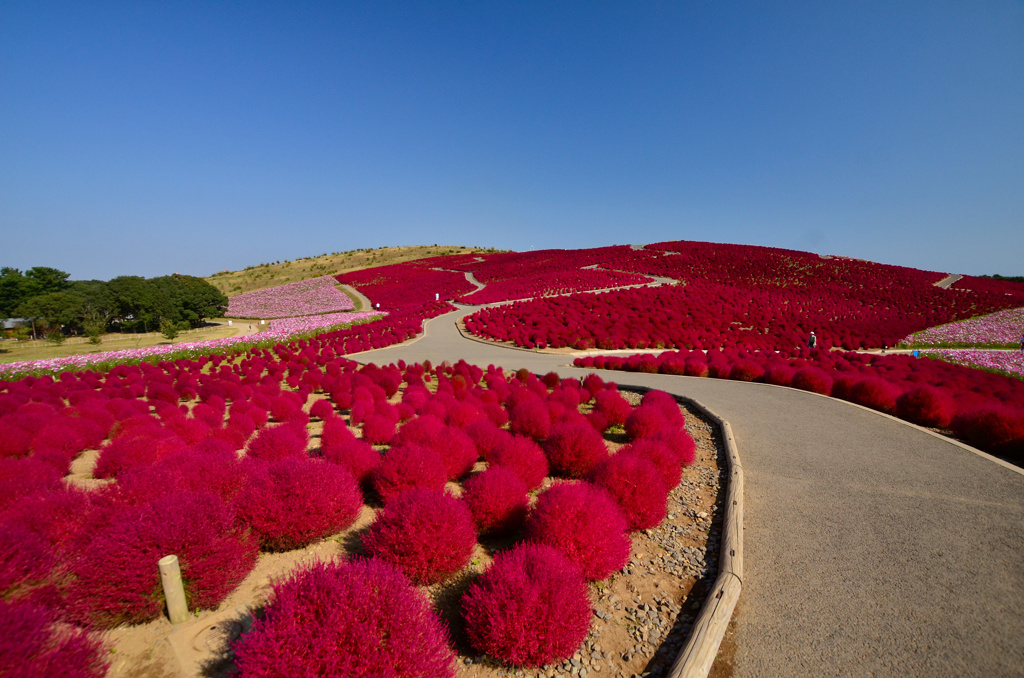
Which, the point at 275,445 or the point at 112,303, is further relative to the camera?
the point at 112,303

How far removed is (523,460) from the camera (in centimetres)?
608

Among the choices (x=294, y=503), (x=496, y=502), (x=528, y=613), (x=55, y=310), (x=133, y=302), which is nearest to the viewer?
(x=528, y=613)

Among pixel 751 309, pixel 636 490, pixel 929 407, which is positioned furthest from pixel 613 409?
pixel 751 309

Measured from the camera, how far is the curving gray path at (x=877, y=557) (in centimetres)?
330

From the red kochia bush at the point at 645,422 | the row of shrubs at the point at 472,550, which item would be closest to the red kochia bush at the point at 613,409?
the red kochia bush at the point at 645,422

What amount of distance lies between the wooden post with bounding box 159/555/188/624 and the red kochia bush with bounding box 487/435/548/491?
3.74m

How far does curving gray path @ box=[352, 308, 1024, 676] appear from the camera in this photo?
3305 millimetres

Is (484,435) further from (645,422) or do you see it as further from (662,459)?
(645,422)

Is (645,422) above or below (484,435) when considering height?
below

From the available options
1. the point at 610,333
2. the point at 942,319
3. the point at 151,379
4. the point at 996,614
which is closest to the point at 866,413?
the point at 996,614

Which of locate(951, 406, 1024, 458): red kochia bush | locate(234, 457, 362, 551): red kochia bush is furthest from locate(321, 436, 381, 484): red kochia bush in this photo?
locate(951, 406, 1024, 458): red kochia bush

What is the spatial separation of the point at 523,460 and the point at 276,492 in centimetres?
326

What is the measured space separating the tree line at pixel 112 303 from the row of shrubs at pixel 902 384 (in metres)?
39.6

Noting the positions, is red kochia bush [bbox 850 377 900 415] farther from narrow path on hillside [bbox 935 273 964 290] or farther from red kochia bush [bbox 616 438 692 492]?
narrow path on hillside [bbox 935 273 964 290]
